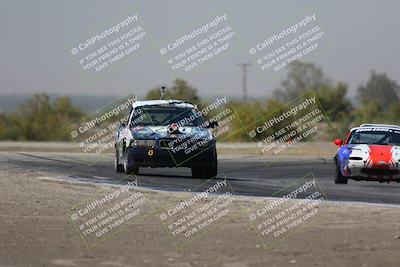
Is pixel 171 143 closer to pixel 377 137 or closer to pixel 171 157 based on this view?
pixel 171 157

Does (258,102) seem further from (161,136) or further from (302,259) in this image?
(302,259)

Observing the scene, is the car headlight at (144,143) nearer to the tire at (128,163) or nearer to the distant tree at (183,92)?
the tire at (128,163)

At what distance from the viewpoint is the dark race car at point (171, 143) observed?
2198 centimetres

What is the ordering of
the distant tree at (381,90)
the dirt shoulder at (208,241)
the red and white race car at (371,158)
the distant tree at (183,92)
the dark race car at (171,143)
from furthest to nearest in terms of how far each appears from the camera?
the distant tree at (381,90) < the distant tree at (183,92) < the dark race car at (171,143) < the red and white race car at (371,158) < the dirt shoulder at (208,241)

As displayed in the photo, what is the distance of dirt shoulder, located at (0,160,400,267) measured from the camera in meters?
11.7

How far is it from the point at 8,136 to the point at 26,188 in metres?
60.2

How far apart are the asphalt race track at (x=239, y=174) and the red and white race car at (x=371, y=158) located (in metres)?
0.26

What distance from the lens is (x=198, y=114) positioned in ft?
75.8

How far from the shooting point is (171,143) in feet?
72.2

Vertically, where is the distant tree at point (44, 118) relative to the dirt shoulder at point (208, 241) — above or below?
below

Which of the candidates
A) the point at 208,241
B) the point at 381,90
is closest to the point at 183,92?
the point at 381,90

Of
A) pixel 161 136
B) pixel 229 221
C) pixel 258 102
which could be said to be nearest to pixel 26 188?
pixel 161 136

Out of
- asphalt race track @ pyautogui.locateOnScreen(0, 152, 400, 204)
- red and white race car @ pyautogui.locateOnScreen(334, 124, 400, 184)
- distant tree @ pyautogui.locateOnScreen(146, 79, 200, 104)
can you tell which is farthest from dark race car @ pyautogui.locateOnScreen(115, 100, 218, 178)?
distant tree @ pyautogui.locateOnScreen(146, 79, 200, 104)

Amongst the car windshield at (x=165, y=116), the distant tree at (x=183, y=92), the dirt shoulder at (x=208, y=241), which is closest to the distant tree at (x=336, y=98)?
the distant tree at (x=183, y=92)
